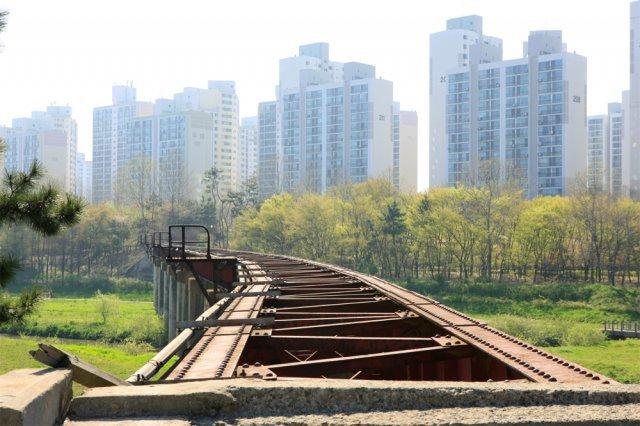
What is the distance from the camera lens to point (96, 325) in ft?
148

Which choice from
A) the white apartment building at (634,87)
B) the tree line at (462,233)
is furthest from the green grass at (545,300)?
the white apartment building at (634,87)

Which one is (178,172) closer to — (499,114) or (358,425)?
(499,114)

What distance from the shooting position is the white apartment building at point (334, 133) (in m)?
104

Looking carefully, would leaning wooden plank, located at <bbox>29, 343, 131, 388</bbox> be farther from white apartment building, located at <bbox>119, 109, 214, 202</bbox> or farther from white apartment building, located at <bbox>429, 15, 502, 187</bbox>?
white apartment building, located at <bbox>119, 109, 214, 202</bbox>

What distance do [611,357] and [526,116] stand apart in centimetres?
5986

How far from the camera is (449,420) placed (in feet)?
12.9

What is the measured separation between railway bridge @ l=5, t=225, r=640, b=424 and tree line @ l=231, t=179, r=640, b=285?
159ft

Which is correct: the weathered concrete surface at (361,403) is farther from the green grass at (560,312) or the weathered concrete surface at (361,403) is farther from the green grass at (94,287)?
the green grass at (94,287)

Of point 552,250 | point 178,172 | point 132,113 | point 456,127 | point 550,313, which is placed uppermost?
point 132,113

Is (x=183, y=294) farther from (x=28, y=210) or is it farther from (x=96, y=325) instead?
(x=28, y=210)

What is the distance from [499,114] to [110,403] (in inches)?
3594

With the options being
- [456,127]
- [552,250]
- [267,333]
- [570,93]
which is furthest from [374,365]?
[456,127]

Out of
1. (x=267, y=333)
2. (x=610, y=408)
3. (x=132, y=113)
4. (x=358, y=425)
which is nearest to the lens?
(x=358, y=425)

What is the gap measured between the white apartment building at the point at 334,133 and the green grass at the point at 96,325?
50.2 m
